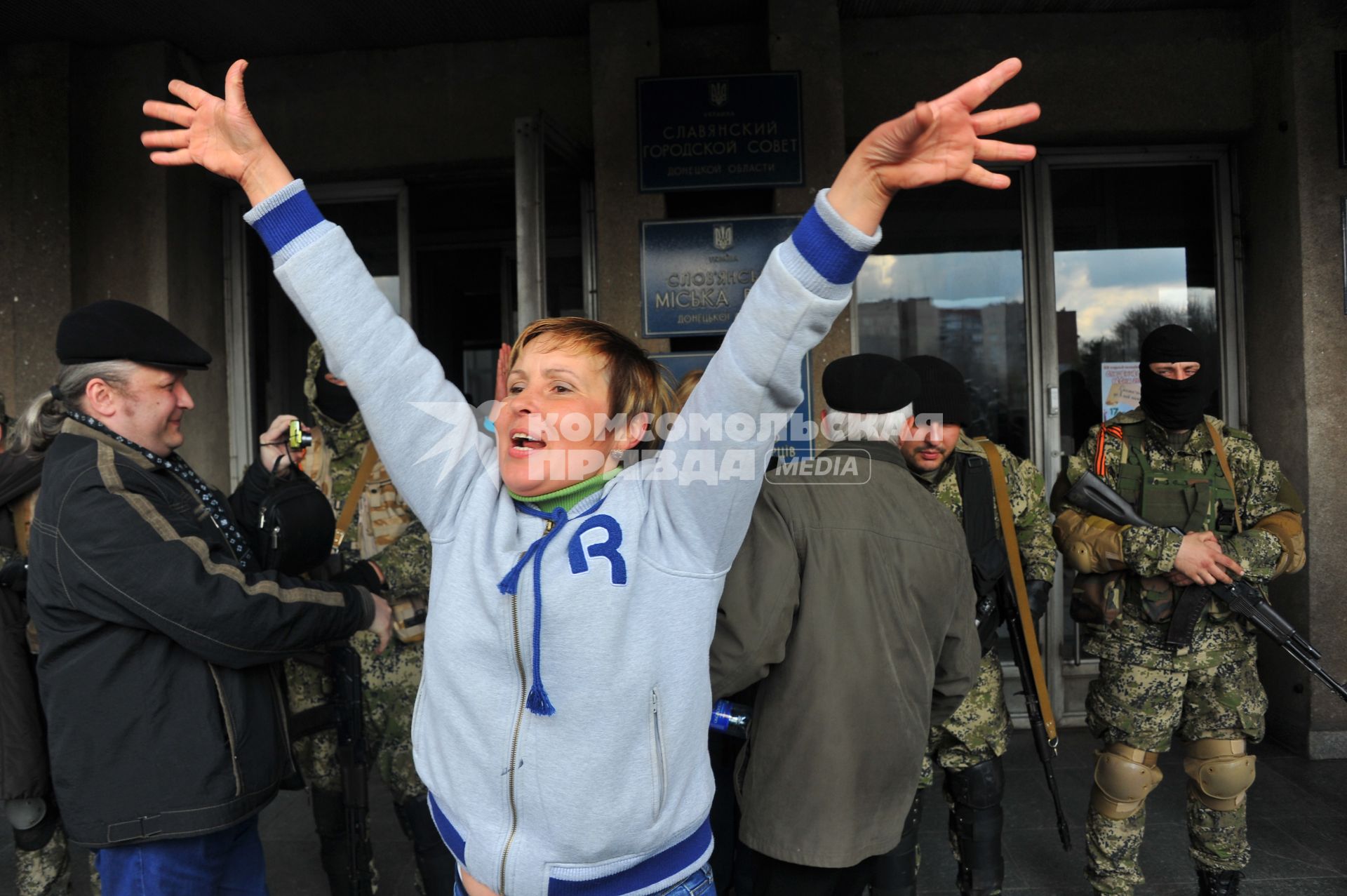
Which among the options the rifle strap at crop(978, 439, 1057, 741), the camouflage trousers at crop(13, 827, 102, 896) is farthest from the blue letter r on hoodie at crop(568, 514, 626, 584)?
the camouflage trousers at crop(13, 827, 102, 896)

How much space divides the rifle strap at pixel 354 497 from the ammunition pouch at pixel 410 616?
53 cm

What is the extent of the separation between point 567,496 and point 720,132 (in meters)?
3.43

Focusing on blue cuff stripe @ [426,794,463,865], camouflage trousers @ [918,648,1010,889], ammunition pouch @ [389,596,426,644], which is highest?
ammunition pouch @ [389,596,426,644]

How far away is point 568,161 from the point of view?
434 centimetres

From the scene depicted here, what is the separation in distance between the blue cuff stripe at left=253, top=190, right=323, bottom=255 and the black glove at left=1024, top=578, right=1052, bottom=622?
9.46ft

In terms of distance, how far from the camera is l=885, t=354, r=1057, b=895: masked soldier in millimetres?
3082

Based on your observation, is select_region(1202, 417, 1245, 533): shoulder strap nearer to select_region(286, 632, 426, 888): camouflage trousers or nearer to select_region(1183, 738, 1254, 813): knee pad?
select_region(1183, 738, 1254, 813): knee pad

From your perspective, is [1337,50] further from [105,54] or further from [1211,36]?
[105,54]

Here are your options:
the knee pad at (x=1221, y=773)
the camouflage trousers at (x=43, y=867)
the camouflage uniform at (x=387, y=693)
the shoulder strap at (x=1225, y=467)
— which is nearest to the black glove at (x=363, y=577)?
the camouflage uniform at (x=387, y=693)

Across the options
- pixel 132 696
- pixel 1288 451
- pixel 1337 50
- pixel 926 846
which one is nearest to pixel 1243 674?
pixel 926 846

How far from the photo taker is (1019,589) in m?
3.28

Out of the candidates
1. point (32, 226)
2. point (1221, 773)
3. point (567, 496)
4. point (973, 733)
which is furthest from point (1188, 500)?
point (32, 226)

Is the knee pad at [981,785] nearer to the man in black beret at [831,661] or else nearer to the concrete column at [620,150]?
the man in black beret at [831,661]

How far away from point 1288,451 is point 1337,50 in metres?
1.92
